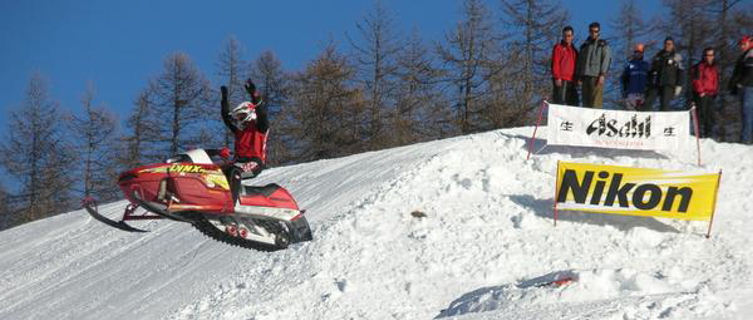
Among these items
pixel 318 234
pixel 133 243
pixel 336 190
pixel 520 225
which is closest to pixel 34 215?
pixel 133 243

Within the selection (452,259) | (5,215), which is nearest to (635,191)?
(452,259)

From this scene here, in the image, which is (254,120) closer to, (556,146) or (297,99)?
(556,146)

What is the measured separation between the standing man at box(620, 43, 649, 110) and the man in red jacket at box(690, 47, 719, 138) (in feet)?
3.35

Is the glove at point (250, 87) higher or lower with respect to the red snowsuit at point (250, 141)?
higher

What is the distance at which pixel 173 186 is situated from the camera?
1003 centimetres

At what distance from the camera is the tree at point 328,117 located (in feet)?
109

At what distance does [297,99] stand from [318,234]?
20598mm

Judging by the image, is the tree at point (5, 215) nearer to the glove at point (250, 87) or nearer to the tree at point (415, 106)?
the tree at point (415, 106)

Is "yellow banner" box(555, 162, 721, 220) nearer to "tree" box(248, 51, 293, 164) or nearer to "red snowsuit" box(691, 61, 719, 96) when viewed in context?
"red snowsuit" box(691, 61, 719, 96)

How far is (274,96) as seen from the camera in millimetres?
37094

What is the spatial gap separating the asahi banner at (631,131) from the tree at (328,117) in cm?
1756

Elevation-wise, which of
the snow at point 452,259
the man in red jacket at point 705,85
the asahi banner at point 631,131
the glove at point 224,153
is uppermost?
the man in red jacket at point 705,85

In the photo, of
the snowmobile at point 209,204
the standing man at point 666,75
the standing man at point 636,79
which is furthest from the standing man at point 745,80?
the snowmobile at point 209,204

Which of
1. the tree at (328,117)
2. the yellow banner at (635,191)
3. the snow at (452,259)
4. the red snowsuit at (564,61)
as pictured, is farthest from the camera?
the tree at (328,117)
